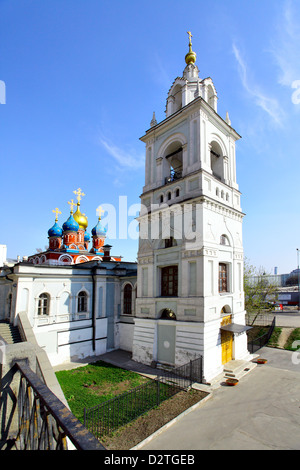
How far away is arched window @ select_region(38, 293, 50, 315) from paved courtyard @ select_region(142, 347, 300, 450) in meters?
9.40

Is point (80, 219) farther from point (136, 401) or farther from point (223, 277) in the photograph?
point (136, 401)

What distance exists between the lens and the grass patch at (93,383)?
9.27 metres

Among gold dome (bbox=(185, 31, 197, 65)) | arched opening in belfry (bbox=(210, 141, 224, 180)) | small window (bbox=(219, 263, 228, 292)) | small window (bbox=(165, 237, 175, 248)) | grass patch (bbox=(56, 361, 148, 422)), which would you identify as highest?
gold dome (bbox=(185, 31, 197, 65))

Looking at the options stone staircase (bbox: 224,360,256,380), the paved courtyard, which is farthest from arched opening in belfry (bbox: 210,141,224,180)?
the paved courtyard

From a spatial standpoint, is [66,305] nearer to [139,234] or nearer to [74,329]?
[74,329]

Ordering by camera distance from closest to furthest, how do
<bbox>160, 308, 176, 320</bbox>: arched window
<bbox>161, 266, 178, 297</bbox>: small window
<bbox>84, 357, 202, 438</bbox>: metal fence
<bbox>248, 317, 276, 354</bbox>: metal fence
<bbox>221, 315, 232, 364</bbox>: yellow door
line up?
1. <bbox>84, 357, 202, 438</bbox>: metal fence
2. <bbox>221, 315, 232, 364</bbox>: yellow door
3. <bbox>161, 266, 178, 297</bbox>: small window
4. <bbox>160, 308, 176, 320</bbox>: arched window
5. <bbox>248, 317, 276, 354</bbox>: metal fence

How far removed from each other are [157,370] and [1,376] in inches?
425

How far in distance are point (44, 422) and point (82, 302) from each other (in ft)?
46.9

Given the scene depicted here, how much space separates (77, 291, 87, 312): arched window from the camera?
619 inches

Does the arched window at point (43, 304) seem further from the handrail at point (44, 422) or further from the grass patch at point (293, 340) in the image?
the grass patch at point (293, 340)

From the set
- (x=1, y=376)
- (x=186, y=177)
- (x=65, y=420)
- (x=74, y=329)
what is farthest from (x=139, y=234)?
(x=65, y=420)

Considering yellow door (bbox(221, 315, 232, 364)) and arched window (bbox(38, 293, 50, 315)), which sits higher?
arched window (bbox(38, 293, 50, 315))

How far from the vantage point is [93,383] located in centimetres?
1106

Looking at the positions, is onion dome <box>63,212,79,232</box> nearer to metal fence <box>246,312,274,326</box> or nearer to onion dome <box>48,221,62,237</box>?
onion dome <box>48,221,62,237</box>
